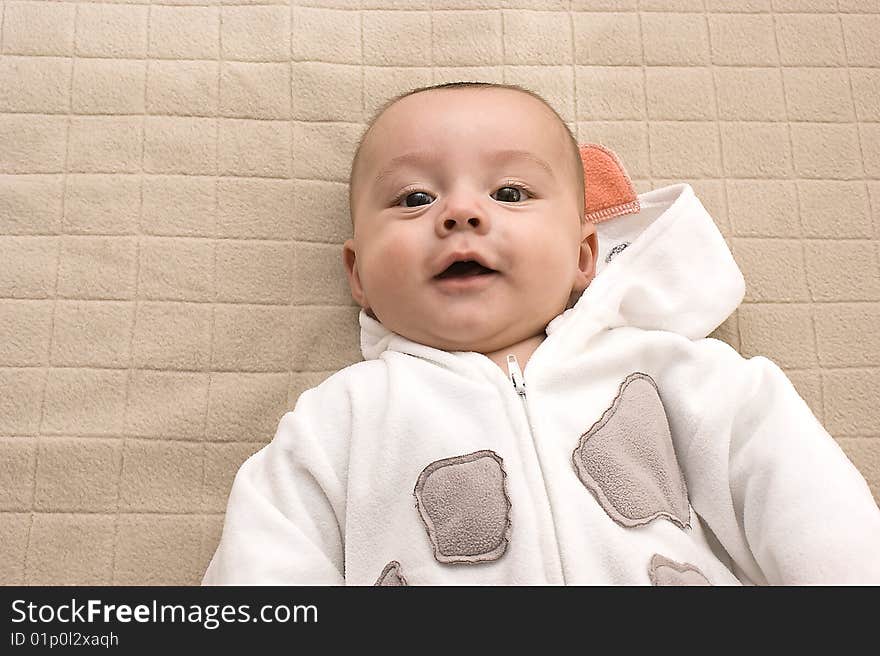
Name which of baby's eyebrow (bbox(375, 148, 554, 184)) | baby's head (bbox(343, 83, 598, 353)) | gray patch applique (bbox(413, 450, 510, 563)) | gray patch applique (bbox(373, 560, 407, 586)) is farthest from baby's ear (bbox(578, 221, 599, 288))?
gray patch applique (bbox(373, 560, 407, 586))

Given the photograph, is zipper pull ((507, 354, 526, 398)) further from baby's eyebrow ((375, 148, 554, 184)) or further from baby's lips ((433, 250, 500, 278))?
baby's eyebrow ((375, 148, 554, 184))

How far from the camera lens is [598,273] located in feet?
4.29

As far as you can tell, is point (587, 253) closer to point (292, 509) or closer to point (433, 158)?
point (433, 158)

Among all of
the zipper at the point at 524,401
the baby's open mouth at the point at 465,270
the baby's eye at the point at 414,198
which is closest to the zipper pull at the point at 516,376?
the zipper at the point at 524,401

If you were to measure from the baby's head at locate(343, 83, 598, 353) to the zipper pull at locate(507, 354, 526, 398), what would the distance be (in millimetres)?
44

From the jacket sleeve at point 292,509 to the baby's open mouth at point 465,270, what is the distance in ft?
0.70

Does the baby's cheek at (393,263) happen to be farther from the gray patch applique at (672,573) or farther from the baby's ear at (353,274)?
the gray patch applique at (672,573)

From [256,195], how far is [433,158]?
31 centimetres

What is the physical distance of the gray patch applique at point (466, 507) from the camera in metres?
1.03

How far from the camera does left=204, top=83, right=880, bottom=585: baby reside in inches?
40.6

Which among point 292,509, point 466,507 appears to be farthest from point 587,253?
point 292,509
